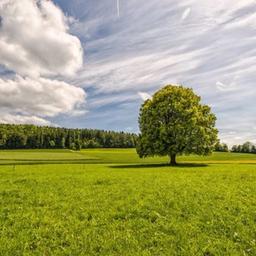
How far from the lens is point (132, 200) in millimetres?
A: 16125

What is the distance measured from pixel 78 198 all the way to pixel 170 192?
18.3 feet

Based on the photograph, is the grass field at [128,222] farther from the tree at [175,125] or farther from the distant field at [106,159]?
the distant field at [106,159]

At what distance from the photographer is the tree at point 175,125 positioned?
51.4 m

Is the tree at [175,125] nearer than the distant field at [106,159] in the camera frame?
Yes

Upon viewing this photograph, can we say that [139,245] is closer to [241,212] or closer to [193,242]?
[193,242]

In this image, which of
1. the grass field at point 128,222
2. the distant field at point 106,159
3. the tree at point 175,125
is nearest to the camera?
the grass field at point 128,222

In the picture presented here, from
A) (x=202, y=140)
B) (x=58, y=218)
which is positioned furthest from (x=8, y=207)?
(x=202, y=140)

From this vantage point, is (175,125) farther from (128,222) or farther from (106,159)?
(106,159)

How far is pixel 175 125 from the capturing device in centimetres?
5159

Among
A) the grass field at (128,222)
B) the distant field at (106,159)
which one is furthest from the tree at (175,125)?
the grass field at (128,222)

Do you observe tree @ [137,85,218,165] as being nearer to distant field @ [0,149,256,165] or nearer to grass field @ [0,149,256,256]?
distant field @ [0,149,256,165]

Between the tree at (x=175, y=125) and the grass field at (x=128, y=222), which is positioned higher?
the tree at (x=175, y=125)

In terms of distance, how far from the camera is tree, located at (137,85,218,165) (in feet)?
169

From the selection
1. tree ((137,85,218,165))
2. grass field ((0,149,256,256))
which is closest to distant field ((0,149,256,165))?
tree ((137,85,218,165))
